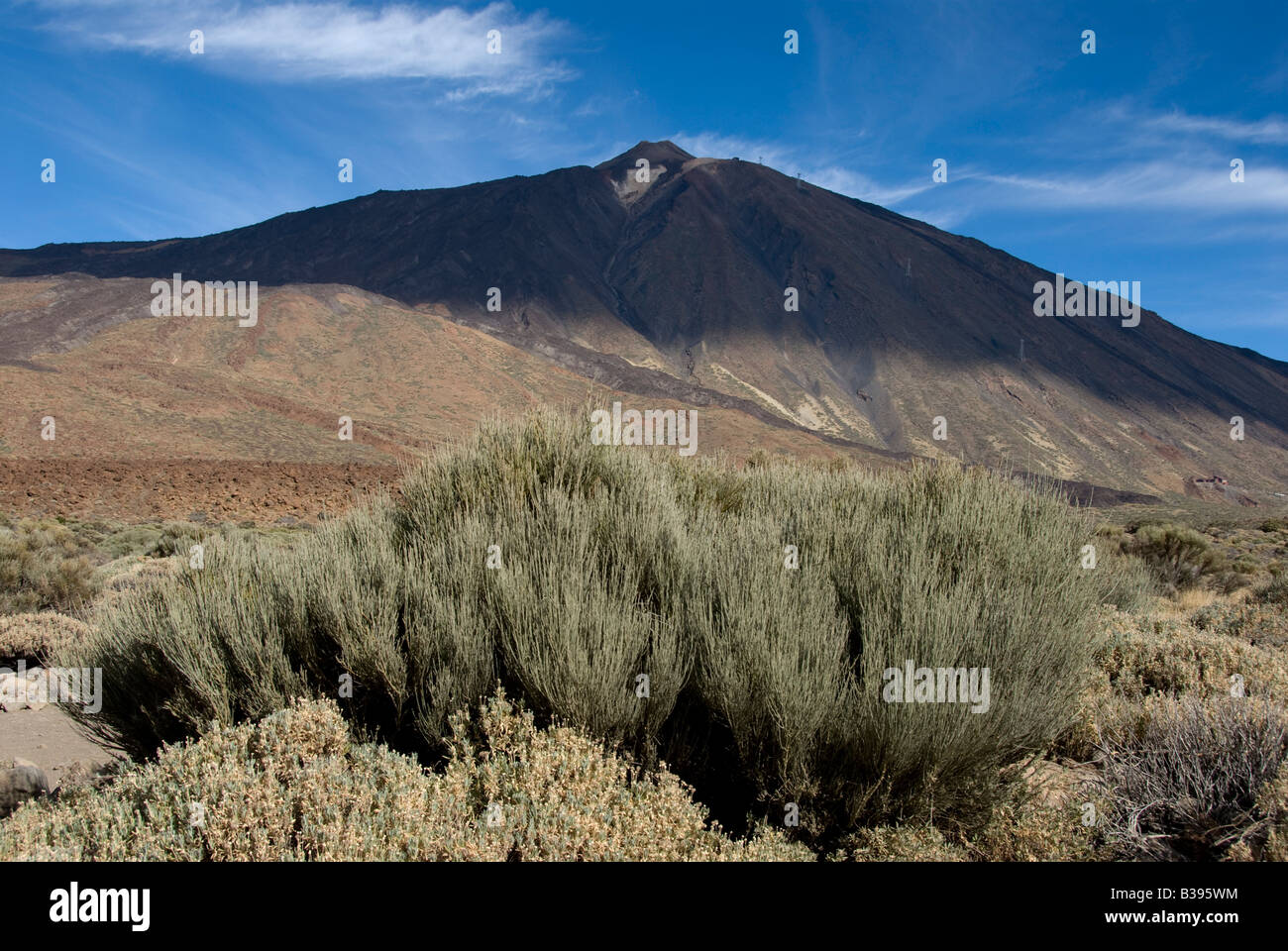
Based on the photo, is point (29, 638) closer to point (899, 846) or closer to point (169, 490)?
point (899, 846)

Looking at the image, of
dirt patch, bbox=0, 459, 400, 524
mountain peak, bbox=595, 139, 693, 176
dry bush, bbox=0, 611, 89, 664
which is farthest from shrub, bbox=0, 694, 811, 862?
mountain peak, bbox=595, 139, 693, 176

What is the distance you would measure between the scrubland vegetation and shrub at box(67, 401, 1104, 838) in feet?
0.06

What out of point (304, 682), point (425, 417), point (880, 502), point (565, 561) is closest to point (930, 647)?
point (565, 561)

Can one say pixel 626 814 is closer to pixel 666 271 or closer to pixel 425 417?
pixel 425 417

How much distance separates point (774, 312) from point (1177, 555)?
383ft

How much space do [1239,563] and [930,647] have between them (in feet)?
53.2

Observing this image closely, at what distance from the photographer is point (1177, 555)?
15383 mm

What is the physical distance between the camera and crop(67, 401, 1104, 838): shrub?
136 inches

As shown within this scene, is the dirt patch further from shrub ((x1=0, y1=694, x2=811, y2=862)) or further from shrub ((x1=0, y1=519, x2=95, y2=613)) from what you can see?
shrub ((x1=0, y1=694, x2=811, y2=862))

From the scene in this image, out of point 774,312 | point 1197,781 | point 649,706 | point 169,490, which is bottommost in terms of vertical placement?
point 1197,781

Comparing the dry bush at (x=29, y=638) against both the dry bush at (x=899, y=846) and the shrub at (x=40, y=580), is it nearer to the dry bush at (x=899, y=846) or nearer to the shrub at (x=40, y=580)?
the shrub at (x=40, y=580)

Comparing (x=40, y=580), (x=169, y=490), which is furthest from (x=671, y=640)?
(x=169, y=490)

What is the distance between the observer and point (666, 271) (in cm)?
13775

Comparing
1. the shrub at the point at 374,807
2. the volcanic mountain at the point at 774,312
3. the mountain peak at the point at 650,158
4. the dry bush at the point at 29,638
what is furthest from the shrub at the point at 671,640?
the mountain peak at the point at 650,158
